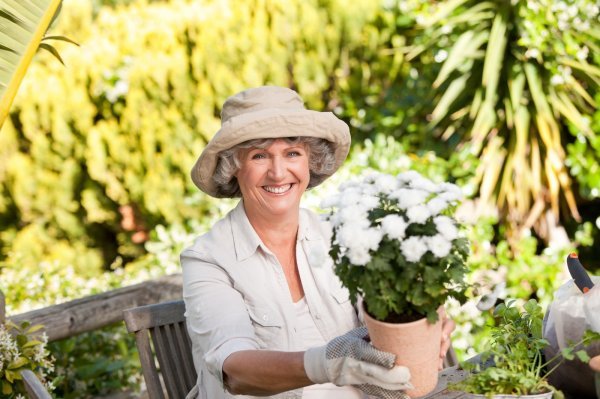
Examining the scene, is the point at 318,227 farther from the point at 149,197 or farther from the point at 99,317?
the point at 149,197

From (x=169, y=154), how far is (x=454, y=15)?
7.38 ft

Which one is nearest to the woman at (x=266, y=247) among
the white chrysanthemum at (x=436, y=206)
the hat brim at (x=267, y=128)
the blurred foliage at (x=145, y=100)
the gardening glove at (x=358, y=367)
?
the hat brim at (x=267, y=128)

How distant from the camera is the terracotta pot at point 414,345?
150cm

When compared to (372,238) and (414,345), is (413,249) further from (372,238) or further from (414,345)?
(414,345)

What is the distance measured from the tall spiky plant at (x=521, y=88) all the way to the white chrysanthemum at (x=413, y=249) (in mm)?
3823

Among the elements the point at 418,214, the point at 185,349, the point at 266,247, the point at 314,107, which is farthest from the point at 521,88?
the point at 418,214

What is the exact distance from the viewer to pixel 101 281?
5.32 meters

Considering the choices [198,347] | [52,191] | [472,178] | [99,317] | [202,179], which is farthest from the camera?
[52,191]

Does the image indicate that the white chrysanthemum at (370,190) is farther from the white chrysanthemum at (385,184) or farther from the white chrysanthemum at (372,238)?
the white chrysanthemum at (372,238)

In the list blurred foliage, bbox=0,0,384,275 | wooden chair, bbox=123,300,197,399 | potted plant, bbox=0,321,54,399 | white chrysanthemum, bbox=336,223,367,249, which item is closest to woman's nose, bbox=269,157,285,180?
wooden chair, bbox=123,300,197,399

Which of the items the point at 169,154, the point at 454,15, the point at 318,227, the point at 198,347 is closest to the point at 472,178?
the point at 454,15

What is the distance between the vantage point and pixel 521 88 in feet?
16.9

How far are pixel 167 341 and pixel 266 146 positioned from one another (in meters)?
0.71

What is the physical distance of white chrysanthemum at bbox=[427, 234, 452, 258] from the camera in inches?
57.4
